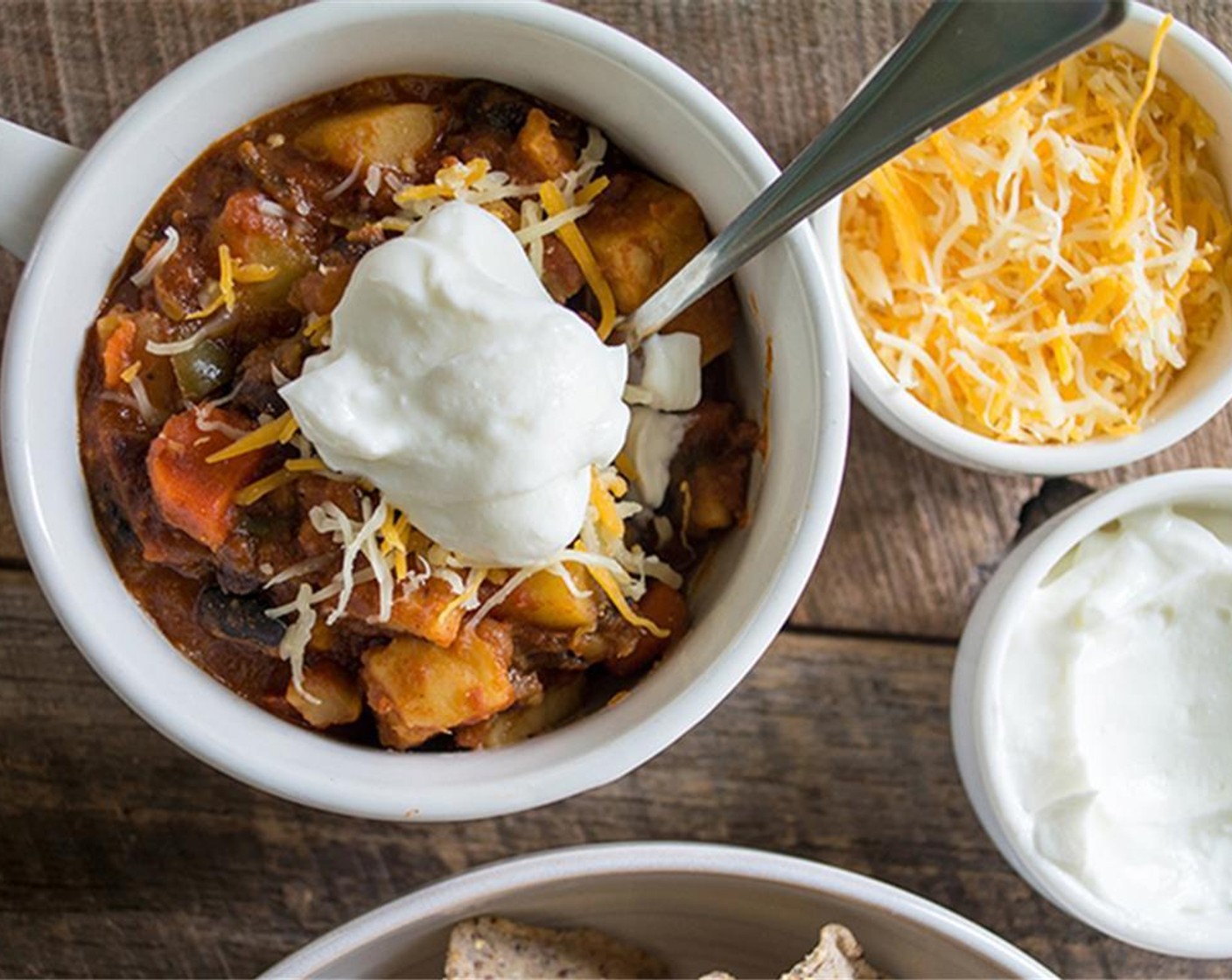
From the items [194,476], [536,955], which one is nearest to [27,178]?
[194,476]

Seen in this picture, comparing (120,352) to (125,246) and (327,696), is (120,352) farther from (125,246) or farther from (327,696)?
(327,696)

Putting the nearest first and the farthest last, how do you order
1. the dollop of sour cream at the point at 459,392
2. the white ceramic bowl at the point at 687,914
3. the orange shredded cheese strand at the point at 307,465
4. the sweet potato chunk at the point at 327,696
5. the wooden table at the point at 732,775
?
the dollop of sour cream at the point at 459,392 < the orange shredded cheese strand at the point at 307,465 < the sweet potato chunk at the point at 327,696 < the white ceramic bowl at the point at 687,914 < the wooden table at the point at 732,775

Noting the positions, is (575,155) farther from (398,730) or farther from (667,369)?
(398,730)

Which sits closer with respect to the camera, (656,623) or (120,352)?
(120,352)

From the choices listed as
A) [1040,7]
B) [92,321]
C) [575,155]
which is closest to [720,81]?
[575,155]

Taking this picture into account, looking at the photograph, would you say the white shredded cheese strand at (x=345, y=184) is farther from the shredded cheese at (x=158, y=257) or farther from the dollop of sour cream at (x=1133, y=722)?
the dollop of sour cream at (x=1133, y=722)

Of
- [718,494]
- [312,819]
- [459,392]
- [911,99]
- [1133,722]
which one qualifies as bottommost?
[312,819]

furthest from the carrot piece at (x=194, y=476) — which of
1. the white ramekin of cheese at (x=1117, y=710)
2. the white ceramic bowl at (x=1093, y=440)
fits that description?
the white ramekin of cheese at (x=1117, y=710)
